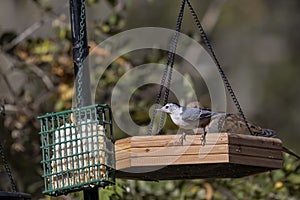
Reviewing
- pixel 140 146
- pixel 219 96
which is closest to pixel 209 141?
pixel 140 146

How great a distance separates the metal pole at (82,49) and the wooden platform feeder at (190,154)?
18 centimetres

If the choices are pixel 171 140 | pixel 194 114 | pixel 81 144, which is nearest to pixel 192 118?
pixel 194 114

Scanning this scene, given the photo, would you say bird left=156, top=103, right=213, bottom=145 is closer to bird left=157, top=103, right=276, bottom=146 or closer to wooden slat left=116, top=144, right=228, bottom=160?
bird left=157, top=103, right=276, bottom=146

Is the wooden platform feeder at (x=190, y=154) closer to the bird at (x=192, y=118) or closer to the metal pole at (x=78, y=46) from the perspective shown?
the bird at (x=192, y=118)

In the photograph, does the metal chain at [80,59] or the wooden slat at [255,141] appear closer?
the wooden slat at [255,141]

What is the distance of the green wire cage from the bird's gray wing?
1.11ft

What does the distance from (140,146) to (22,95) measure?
3104 millimetres

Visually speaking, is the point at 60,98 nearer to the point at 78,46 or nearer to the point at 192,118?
the point at 78,46

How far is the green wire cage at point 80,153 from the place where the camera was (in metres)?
4.44

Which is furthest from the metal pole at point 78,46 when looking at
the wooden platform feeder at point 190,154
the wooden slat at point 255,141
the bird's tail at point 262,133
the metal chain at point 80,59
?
the bird's tail at point 262,133

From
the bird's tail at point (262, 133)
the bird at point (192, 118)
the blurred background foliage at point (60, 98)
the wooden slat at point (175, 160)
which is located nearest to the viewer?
the wooden slat at point (175, 160)

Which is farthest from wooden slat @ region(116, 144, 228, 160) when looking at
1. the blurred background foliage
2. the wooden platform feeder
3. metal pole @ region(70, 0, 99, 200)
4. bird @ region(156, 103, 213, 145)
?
the blurred background foliage

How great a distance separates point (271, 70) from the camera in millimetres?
13633

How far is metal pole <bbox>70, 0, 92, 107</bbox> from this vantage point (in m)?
4.46
